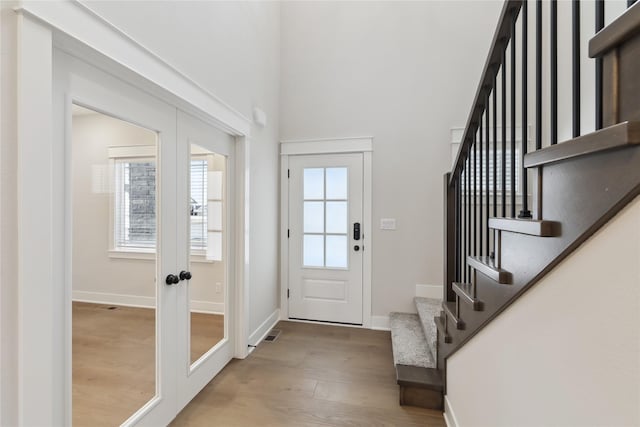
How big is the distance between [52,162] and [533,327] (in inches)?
71.0

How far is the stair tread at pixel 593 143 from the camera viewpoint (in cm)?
51

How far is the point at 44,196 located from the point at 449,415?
92.5 inches

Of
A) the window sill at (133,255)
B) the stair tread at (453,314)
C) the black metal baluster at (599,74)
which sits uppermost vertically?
the black metal baluster at (599,74)

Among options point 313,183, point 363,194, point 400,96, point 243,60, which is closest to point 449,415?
point 363,194

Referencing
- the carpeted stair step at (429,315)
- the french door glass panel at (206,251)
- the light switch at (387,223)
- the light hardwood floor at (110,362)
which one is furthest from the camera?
the light switch at (387,223)

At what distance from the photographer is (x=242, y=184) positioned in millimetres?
2561

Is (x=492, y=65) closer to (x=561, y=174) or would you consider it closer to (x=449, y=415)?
(x=561, y=174)

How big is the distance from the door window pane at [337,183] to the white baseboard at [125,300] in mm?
1776

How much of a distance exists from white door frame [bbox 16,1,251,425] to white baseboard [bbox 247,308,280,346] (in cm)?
165

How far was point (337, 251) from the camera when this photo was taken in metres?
3.37

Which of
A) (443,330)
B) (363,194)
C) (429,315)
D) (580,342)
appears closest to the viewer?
(580,342)

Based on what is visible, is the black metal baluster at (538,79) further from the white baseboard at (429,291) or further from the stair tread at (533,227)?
the white baseboard at (429,291)

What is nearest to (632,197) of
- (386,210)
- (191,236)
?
(191,236)

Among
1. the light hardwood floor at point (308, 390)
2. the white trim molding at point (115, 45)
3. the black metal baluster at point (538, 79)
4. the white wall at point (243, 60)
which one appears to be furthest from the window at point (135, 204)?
the black metal baluster at point (538, 79)
